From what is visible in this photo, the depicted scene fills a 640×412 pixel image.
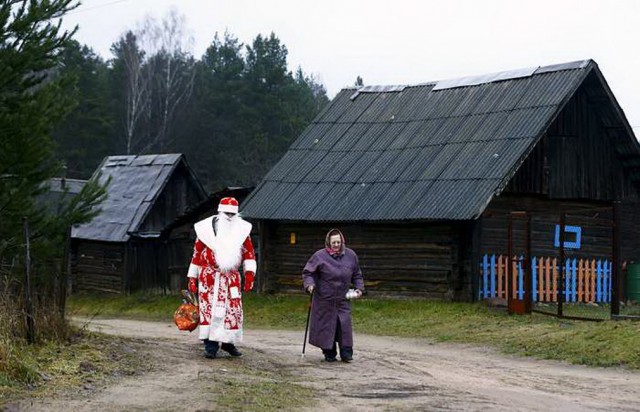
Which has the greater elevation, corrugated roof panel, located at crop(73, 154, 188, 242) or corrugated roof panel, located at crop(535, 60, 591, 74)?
corrugated roof panel, located at crop(535, 60, 591, 74)

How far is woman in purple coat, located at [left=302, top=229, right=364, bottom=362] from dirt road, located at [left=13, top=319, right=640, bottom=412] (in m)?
0.25

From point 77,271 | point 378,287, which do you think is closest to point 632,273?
point 378,287

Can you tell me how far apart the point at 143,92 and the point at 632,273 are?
40167 mm

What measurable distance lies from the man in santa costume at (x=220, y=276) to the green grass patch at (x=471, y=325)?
488 centimetres

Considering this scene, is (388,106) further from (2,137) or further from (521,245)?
(2,137)

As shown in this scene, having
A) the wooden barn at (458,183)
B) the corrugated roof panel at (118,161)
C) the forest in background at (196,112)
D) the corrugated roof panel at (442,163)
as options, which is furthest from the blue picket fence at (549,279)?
the forest in background at (196,112)

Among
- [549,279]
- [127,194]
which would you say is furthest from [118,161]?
[549,279]

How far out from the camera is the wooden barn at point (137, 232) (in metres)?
35.2

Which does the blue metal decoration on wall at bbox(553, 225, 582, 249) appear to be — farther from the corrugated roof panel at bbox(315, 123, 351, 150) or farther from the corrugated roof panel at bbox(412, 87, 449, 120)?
the corrugated roof panel at bbox(315, 123, 351, 150)

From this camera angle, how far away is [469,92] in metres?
27.6

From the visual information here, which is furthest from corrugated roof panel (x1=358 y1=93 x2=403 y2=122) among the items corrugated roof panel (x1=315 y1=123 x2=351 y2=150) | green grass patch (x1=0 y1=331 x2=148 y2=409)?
green grass patch (x1=0 y1=331 x2=148 y2=409)

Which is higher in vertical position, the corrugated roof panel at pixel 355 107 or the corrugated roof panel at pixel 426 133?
the corrugated roof panel at pixel 355 107

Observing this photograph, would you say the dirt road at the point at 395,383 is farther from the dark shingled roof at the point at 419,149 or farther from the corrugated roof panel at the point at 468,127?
the corrugated roof panel at the point at 468,127

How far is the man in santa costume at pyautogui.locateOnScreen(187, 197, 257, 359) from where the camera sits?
12.5m
